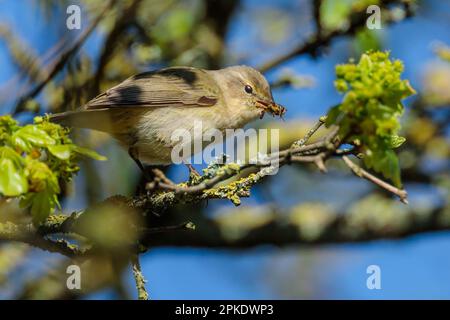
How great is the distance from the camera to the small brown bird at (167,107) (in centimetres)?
425

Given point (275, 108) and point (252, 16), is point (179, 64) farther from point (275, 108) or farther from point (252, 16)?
point (252, 16)

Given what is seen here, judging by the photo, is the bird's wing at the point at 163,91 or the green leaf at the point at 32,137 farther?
the bird's wing at the point at 163,91

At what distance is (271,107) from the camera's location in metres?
4.73

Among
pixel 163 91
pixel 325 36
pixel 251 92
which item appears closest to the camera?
pixel 163 91

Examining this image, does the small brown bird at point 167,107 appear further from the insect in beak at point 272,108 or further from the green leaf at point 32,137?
the green leaf at point 32,137

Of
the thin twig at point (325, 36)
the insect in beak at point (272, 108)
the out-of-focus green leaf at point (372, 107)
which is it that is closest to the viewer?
the out-of-focus green leaf at point (372, 107)

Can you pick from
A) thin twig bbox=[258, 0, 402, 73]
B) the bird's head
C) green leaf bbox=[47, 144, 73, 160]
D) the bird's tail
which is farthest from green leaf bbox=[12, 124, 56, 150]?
thin twig bbox=[258, 0, 402, 73]

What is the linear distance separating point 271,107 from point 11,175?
2.58 meters

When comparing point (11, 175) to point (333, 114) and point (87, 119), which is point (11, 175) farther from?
point (87, 119)

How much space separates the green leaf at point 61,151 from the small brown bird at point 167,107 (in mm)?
1355

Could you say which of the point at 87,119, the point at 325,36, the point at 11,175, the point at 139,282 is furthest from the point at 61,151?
the point at 325,36

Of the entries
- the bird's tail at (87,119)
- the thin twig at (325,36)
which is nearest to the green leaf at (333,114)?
the bird's tail at (87,119)

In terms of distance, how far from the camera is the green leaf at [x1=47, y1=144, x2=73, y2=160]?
2566 millimetres

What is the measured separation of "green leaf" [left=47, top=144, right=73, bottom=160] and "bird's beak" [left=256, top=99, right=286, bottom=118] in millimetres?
2218
